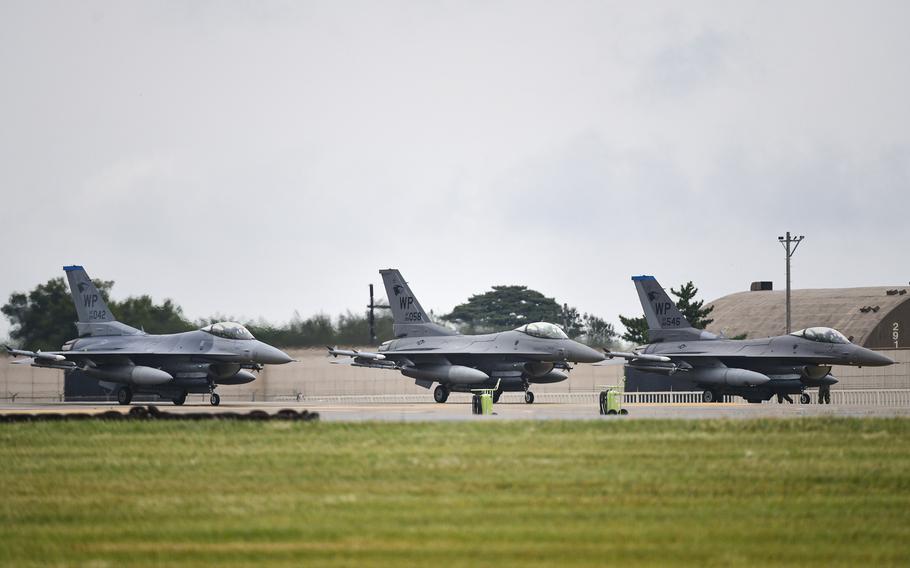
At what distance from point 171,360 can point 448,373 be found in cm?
969

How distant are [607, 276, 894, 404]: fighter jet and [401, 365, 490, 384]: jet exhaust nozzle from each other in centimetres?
476

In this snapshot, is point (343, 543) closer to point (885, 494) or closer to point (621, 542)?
point (621, 542)

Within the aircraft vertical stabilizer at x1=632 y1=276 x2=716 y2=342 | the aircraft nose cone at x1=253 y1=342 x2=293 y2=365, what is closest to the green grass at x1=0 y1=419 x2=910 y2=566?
the aircraft nose cone at x1=253 y1=342 x2=293 y2=365

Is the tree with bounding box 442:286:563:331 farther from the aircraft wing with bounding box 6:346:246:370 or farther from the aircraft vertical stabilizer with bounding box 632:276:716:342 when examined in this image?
the aircraft wing with bounding box 6:346:246:370

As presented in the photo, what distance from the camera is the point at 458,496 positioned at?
15758 millimetres

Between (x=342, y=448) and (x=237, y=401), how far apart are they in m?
36.0

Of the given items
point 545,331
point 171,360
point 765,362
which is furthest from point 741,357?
point 171,360

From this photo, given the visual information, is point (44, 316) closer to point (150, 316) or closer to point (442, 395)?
point (150, 316)

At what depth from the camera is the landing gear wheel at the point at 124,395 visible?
4528 centimetres

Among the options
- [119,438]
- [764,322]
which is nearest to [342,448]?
[119,438]

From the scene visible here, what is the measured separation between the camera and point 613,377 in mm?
61125

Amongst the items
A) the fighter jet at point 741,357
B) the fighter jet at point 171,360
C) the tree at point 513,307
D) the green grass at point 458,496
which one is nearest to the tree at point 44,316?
the fighter jet at point 171,360

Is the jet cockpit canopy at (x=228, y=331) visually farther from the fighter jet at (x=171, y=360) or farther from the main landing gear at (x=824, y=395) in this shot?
the main landing gear at (x=824, y=395)

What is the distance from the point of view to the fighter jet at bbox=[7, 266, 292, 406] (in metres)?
43.2
